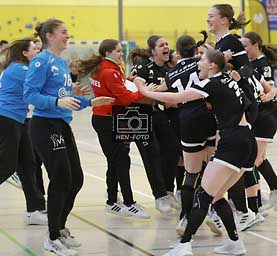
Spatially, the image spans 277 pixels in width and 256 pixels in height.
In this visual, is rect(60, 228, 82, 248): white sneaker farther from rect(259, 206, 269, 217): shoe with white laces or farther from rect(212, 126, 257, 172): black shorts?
rect(259, 206, 269, 217): shoe with white laces

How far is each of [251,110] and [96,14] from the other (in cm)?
1694

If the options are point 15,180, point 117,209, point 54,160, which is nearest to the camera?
point 54,160

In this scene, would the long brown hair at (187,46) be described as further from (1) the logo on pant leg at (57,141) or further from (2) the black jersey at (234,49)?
(1) the logo on pant leg at (57,141)

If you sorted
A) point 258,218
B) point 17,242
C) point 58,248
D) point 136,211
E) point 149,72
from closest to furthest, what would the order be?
point 58,248 < point 17,242 < point 258,218 < point 136,211 < point 149,72

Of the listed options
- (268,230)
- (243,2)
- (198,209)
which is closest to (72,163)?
(198,209)

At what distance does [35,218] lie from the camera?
7.44 metres

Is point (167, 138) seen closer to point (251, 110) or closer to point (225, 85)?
point (251, 110)

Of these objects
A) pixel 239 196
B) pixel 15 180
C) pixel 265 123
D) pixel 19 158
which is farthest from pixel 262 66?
pixel 15 180

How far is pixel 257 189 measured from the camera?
757 cm

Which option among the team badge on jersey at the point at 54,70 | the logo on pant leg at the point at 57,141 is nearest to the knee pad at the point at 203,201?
the logo on pant leg at the point at 57,141

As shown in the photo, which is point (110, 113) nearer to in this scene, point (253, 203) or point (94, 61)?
point (94, 61)

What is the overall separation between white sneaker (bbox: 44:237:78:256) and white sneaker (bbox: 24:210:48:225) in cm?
127

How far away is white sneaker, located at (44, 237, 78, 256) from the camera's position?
606cm

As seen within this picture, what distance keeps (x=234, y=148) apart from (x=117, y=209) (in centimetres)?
233
